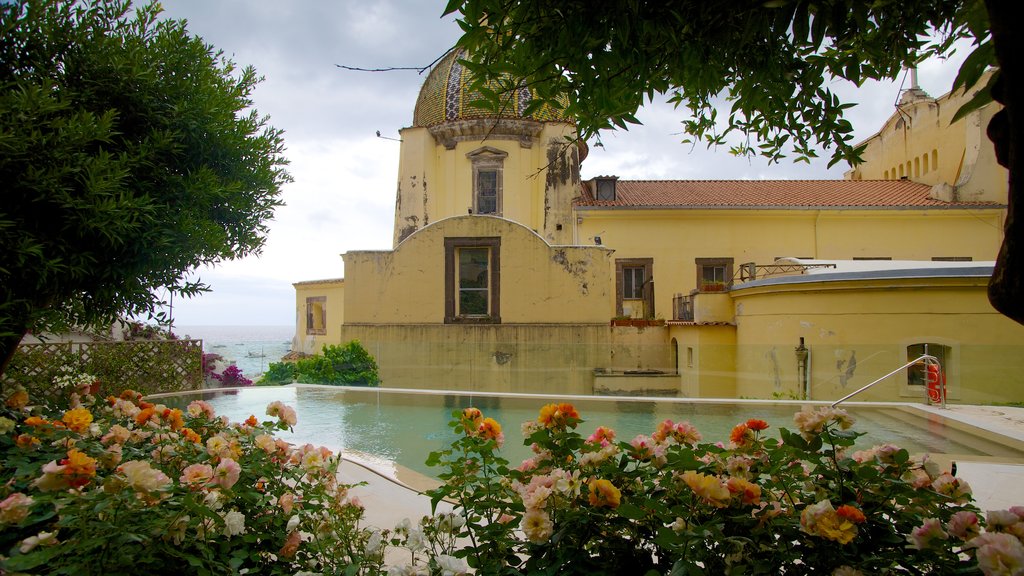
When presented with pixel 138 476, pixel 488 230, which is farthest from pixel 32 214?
pixel 488 230

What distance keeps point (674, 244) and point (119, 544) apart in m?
18.8

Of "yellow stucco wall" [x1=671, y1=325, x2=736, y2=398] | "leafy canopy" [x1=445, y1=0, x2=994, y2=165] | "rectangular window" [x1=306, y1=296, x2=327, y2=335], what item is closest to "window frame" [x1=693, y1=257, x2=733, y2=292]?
"yellow stucco wall" [x1=671, y1=325, x2=736, y2=398]

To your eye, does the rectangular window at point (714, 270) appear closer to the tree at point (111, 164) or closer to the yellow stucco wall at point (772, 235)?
the yellow stucco wall at point (772, 235)

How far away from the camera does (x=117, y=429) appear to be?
2854mm

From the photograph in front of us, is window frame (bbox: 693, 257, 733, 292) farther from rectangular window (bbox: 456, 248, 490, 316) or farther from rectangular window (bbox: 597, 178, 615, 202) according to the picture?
rectangular window (bbox: 456, 248, 490, 316)

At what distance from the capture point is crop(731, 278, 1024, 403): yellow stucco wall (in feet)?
37.5

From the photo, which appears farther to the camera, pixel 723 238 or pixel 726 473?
pixel 723 238

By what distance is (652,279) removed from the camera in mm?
19219

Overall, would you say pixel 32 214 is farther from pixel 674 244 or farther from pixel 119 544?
pixel 674 244

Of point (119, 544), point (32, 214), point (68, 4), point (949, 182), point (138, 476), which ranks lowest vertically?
point (119, 544)

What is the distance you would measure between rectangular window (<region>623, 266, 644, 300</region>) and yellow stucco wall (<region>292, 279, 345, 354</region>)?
1093 centimetres

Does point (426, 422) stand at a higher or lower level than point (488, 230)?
lower

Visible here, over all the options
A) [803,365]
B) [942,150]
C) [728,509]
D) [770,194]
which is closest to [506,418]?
[803,365]

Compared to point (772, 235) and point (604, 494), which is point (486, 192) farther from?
point (604, 494)
